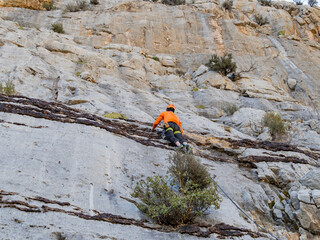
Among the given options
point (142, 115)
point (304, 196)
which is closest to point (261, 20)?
point (142, 115)

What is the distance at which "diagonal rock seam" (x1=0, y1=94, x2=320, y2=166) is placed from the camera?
7.32 meters

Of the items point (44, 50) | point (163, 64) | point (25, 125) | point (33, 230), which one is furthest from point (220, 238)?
point (163, 64)

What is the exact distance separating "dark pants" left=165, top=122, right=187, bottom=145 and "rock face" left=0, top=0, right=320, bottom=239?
370 millimetres

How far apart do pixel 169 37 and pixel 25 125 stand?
57.8 ft

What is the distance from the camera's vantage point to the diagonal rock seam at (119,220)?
406 cm

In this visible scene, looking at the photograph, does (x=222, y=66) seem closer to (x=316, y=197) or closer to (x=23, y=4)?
(x=316, y=197)

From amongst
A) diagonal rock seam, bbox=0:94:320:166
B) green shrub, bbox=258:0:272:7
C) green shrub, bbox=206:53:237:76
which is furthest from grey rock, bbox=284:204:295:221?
green shrub, bbox=258:0:272:7

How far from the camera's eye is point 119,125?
A: 874 cm

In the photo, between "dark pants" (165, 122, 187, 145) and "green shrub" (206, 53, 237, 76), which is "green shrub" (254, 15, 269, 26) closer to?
"green shrub" (206, 53, 237, 76)

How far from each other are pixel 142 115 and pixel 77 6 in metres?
16.7

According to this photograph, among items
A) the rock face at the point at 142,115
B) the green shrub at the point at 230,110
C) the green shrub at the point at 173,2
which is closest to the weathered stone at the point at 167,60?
the rock face at the point at 142,115

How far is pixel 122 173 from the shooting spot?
6055 mm

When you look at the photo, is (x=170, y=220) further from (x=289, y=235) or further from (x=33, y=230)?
(x=289, y=235)

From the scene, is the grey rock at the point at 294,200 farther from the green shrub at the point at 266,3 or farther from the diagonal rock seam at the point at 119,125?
the green shrub at the point at 266,3
